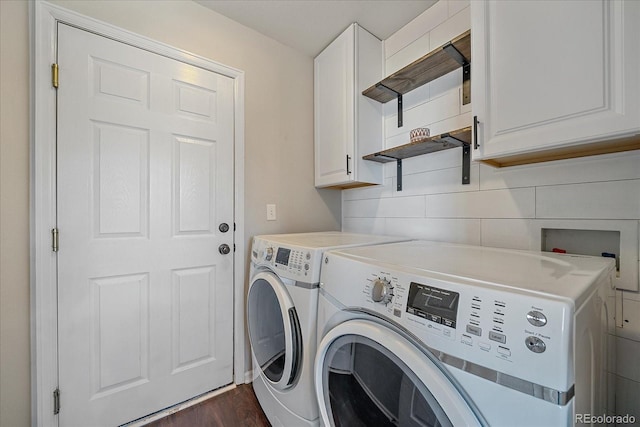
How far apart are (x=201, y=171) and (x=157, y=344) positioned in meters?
1.02

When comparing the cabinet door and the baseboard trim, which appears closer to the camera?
the baseboard trim

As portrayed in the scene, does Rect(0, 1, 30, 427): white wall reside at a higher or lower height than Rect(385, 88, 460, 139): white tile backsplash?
lower

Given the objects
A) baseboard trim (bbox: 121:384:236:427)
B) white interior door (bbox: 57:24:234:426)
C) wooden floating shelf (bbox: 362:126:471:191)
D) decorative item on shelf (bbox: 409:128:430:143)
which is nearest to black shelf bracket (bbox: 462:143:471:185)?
wooden floating shelf (bbox: 362:126:471:191)

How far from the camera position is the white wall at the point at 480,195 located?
3.21ft

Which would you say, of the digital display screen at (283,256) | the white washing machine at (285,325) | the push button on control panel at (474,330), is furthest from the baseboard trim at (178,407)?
the push button on control panel at (474,330)

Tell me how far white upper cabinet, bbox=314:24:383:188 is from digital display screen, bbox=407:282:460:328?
1.21 meters

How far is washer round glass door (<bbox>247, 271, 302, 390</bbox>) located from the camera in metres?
1.08

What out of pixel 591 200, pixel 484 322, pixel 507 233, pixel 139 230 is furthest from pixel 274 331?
pixel 591 200

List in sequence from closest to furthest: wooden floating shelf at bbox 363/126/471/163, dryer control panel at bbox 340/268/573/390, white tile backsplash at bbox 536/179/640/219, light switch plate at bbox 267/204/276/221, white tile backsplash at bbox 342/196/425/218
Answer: dryer control panel at bbox 340/268/573/390 < white tile backsplash at bbox 536/179/640/219 < wooden floating shelf at bbox 363/126/471/163 < white tile backsplash at bbox 342/196/425/218 < light switch plate at bbox 267/204/276/221

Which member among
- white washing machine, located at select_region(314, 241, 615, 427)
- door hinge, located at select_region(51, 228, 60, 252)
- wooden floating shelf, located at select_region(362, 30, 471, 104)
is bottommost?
white washing machine, located at select_region(314, 241, 615, 427)

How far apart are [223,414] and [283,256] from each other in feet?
3.31

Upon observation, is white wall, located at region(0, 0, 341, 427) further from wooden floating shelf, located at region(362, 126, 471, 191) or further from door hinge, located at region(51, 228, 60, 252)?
wooden floating shelf, located at region(362, 126, 471, 191)

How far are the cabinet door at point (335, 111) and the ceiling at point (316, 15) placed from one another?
118 mm

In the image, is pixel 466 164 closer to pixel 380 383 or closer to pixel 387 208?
pixel 387 208
